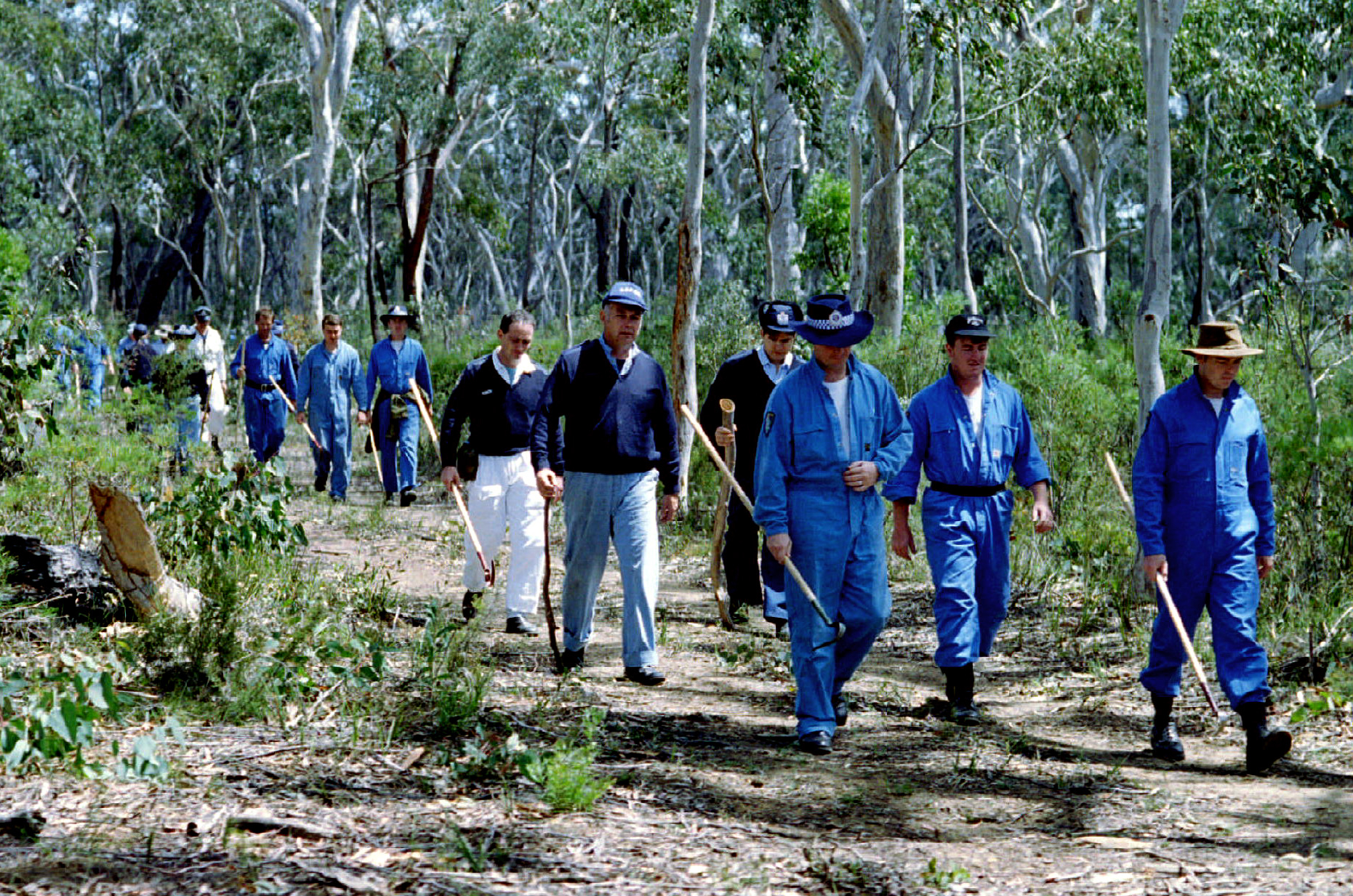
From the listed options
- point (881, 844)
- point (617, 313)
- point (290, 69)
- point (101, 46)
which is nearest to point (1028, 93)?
point (617, 313)

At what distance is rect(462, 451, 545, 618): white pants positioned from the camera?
28.2ft

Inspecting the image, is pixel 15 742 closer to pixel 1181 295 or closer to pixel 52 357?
pixel 52 357

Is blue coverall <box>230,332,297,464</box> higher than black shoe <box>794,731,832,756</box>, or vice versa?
blue coverall <box>230,332,297,464</box>

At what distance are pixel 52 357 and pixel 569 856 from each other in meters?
4.73

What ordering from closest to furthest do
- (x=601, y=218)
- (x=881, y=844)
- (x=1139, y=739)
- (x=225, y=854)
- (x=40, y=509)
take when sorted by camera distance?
(x=225, y=854) → (x=881, y=844) → (x=1139, y=739) → (x=40, y=509) → (x=601, y=218)

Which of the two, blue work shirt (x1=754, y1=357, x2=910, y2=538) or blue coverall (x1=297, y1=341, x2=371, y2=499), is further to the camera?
blue coverall (x1=297, y1=341, x2=371, y2=499)

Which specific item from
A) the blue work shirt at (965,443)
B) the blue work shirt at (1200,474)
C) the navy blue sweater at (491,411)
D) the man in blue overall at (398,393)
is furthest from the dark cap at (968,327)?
the man in blue overall at (398,393)

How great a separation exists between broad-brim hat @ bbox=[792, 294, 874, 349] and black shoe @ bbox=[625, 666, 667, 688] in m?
2.01

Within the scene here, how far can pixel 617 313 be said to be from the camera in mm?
7344

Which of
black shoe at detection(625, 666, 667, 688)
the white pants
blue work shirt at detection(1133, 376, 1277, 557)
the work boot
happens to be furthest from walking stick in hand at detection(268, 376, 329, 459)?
the work boot

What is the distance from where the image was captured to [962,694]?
21.6ft

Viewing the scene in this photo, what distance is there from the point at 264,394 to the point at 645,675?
8295 millimetres

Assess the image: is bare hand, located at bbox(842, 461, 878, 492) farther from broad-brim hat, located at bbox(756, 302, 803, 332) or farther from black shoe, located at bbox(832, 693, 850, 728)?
broad-brim hat, located at bbox(756, 302, 803, 332)

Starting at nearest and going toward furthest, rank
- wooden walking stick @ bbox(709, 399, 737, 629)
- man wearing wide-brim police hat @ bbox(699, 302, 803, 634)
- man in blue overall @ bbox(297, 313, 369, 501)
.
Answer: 1. wooden walking stick @ bbox(709, 399, 737, 629)
2. man wearing wide-brim police hat @ bbox(699, 302, 803, 634)
3. man in blue overall @ bbox(297, 313, 369, 501)
